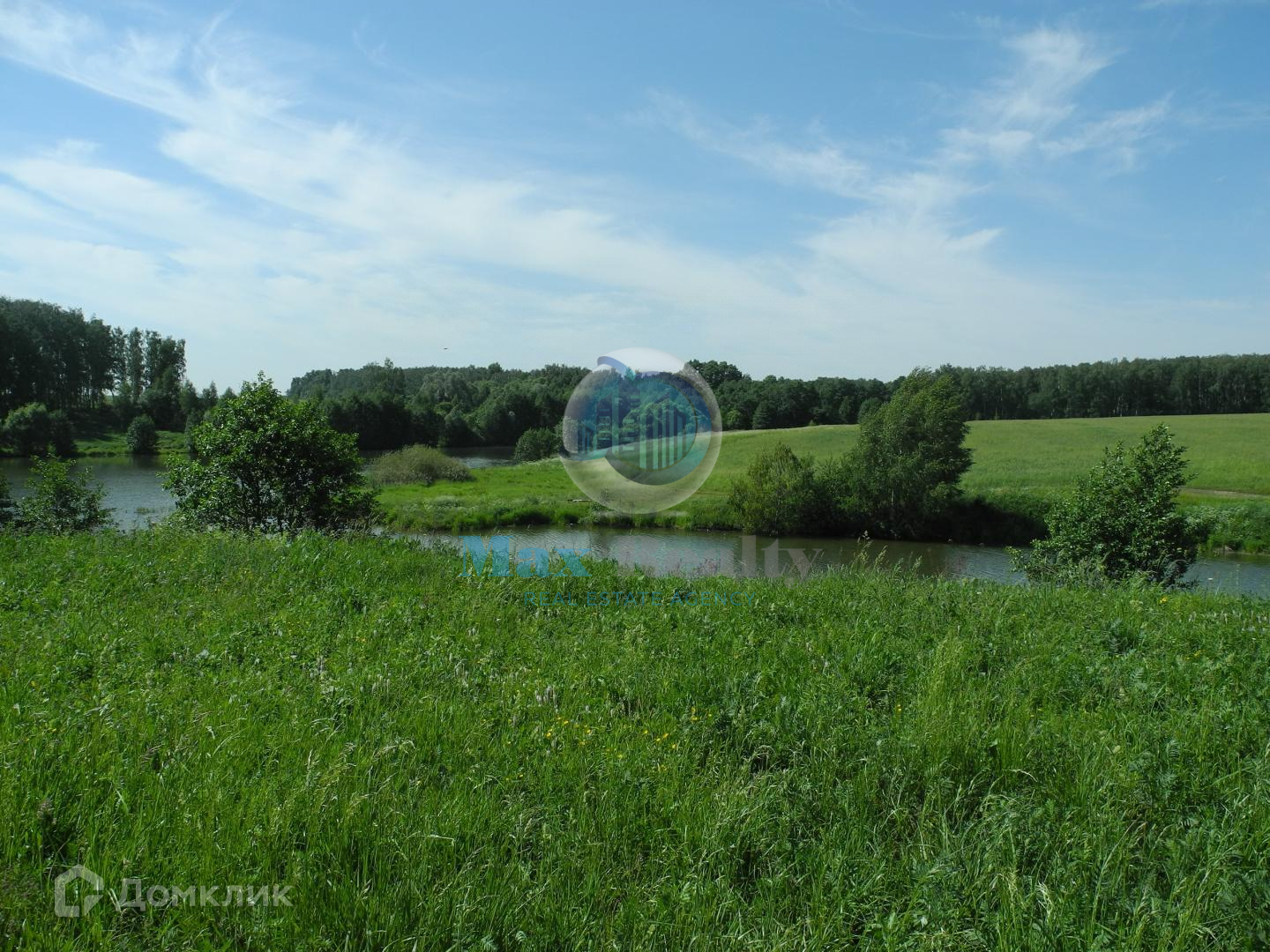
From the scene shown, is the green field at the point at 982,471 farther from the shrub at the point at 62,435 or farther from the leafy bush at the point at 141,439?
the leafy bush at the point at 141,439

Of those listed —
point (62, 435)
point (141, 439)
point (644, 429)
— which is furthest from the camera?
point (141, 439)

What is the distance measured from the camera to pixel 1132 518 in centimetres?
1925

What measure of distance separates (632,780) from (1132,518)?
A: 20.9 meters

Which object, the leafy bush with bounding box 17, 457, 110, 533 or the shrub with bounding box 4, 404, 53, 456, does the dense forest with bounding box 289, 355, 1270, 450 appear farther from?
the leafy bush with bounding box 17, 457, 110, 533

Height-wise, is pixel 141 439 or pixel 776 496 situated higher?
pixel 141 439

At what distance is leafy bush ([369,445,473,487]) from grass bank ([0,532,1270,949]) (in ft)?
167

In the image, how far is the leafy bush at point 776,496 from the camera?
41.3 m

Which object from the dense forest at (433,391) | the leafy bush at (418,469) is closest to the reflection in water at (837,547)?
the leafy bush at (418,469)

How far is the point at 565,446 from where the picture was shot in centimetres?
1197

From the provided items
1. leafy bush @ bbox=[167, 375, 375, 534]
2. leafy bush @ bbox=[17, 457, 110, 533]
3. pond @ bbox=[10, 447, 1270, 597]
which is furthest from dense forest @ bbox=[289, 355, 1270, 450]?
leafy bush @ bbox=[167, 375, 375, 534]

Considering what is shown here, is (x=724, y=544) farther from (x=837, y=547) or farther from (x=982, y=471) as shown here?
(x=982, y=471)

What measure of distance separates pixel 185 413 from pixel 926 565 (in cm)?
8790

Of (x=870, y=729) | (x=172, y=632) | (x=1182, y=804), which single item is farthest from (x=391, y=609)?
(x=1182, y=804)

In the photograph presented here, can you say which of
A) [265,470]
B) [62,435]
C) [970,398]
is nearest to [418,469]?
[62,435]
